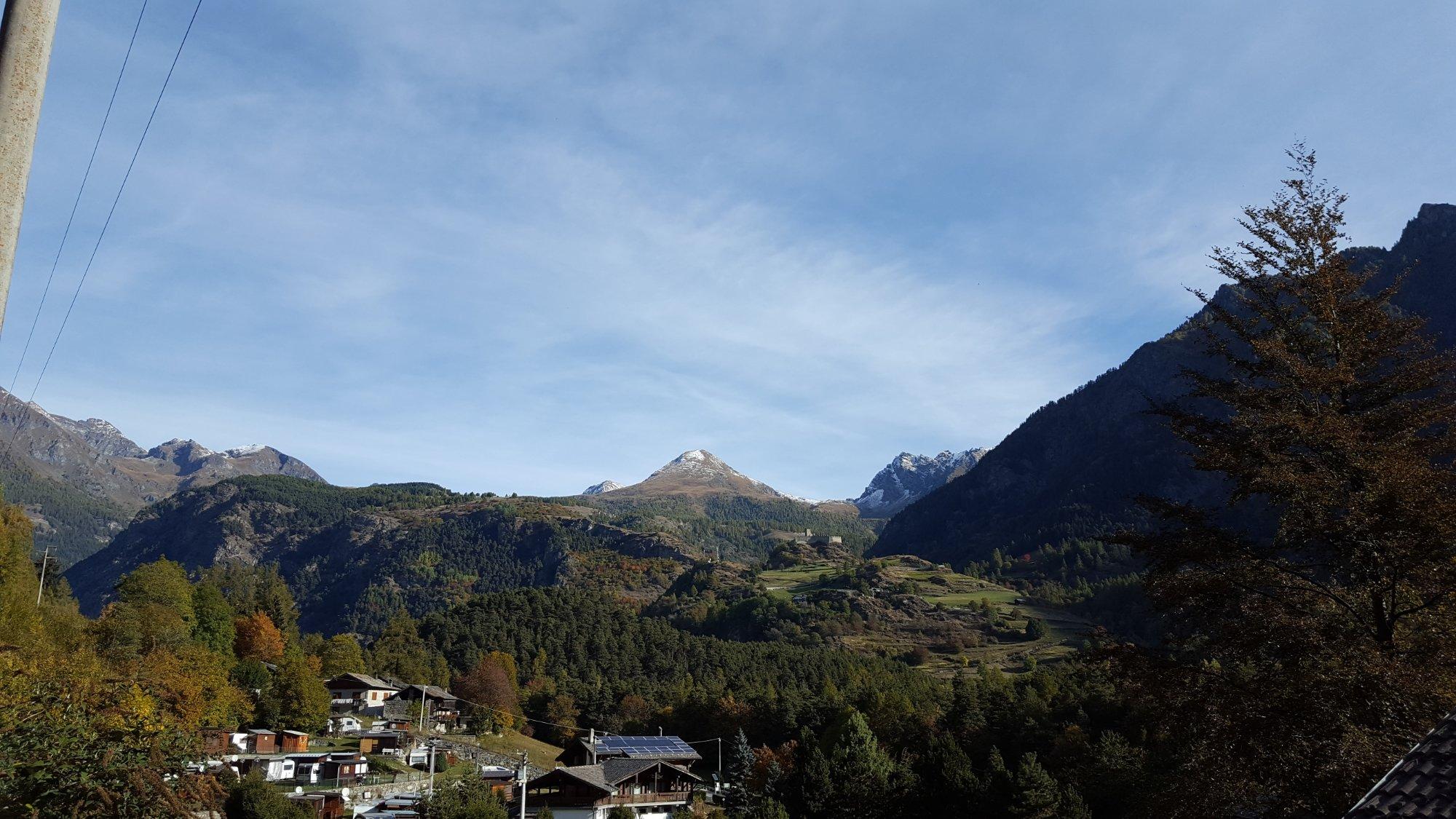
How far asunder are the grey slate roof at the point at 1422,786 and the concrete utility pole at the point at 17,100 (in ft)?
31.0

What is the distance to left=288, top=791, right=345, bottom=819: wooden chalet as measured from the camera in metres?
55.0

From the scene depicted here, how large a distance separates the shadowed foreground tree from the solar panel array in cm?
6377

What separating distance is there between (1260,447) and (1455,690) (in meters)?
4.87

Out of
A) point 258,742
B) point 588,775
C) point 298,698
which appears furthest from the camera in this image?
point 298,698

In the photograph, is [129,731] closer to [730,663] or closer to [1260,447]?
[1260,447]

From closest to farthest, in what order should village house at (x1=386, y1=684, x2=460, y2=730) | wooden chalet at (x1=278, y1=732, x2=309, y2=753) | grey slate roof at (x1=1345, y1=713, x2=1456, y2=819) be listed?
grey slate roof at (x1=1345, y1=713, x2=1456, y2=819) → wooden chalet at (x1=278, y1=732, x2=309, y2=753) → village house at (x1=386, y1=684, x2=460, y2=730)

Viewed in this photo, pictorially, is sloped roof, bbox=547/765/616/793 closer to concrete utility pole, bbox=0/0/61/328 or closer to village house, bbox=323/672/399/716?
village house, bbox=323/672/399/716

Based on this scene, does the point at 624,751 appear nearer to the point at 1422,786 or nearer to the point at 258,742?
the point at 258,742

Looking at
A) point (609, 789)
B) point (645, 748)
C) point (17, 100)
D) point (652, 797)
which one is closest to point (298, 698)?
point (645, 748)

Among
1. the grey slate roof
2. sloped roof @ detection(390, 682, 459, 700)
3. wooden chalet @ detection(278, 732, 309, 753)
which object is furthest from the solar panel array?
the grey slate roof

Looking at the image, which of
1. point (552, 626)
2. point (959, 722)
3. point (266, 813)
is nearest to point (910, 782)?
point (959, 722)

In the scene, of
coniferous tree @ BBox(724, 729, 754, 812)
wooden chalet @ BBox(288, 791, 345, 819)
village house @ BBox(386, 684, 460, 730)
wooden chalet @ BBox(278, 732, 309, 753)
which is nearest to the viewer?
wooden chalet @ BBox(288, 791, 345, 819)

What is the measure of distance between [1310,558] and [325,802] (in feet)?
203

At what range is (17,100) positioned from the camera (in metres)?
4.81
